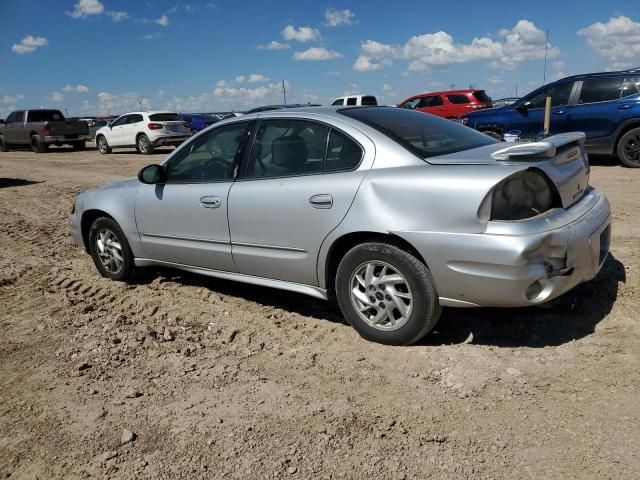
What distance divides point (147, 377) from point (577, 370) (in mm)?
2475

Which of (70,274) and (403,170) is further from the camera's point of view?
(70,274)

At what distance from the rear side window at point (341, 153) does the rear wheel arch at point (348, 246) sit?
443 mm

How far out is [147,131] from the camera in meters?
18.8

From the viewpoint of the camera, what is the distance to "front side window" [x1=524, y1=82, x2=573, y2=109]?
11.3 meters

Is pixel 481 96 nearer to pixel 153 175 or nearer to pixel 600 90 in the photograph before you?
pixel 600 90

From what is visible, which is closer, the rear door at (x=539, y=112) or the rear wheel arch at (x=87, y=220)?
the rear wheel arch at (x=87, y=220)

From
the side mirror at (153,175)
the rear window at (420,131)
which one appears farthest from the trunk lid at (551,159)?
the side mirror at (153,175)

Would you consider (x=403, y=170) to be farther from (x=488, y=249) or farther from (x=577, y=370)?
(x=577, y=370)

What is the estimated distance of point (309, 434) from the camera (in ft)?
8.88

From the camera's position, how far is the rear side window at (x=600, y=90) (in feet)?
35.1

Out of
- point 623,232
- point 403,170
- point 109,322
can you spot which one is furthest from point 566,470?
point 623,232

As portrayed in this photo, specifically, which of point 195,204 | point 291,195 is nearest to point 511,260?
point 291,195

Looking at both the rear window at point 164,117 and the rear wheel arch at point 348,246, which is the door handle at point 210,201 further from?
the rear window at point 164,117

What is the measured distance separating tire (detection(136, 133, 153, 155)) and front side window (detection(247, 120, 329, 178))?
15.9 m
